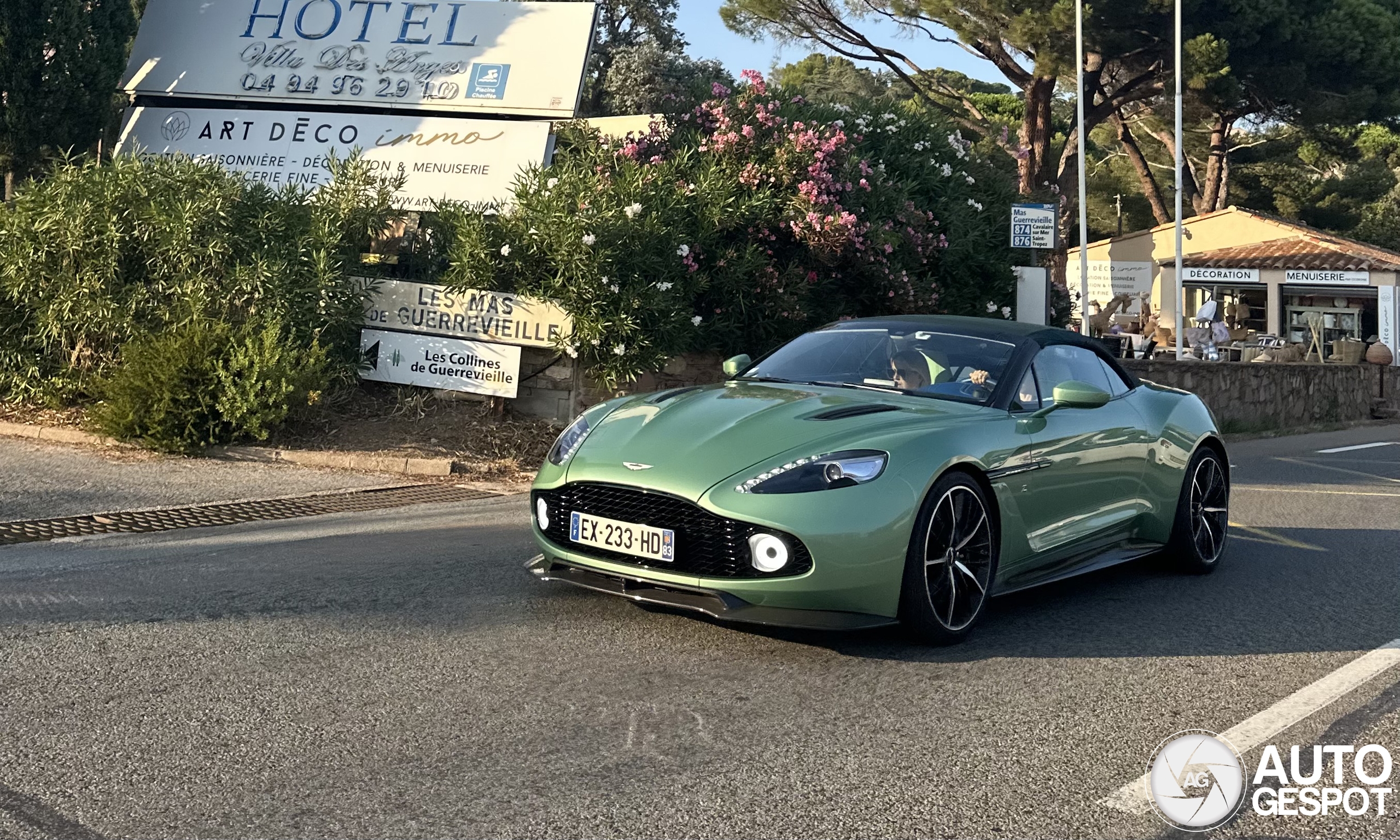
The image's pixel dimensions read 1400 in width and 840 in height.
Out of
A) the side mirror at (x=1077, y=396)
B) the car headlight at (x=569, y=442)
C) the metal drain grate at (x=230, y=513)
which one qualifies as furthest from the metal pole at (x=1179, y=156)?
the car headlight at (x=569, y=442)

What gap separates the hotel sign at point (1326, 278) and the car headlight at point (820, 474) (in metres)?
40.0

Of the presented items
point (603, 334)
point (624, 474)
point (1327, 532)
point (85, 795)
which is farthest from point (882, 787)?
point (603, 334)

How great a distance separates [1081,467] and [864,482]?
1.69m

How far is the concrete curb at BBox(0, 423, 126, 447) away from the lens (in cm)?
1088

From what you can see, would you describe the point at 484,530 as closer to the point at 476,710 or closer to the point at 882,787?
the point at 476,710

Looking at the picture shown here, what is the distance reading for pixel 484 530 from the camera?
809cm

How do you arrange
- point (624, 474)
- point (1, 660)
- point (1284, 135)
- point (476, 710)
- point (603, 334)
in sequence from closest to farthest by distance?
point (476, 710), point (1, 660), point (624, 474), point (603, 334), point (1284, 135)

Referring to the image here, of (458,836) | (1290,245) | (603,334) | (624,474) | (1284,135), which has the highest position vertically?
(1284,135)

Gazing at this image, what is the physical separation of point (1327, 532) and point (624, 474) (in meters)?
5.85

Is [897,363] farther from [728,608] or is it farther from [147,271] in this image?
[147,271]

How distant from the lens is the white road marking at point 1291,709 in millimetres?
3867

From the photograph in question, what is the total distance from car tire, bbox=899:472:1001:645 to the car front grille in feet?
1.69

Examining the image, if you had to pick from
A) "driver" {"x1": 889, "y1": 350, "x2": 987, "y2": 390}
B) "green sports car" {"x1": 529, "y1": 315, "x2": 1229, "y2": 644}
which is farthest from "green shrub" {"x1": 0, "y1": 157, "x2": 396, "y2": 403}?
"driver" {"x1": 889, "y1": 350, "x2": 987, "y2": 390}

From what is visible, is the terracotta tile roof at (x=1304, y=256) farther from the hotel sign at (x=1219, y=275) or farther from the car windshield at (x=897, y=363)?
the car windshield at (x=897, y=363)
